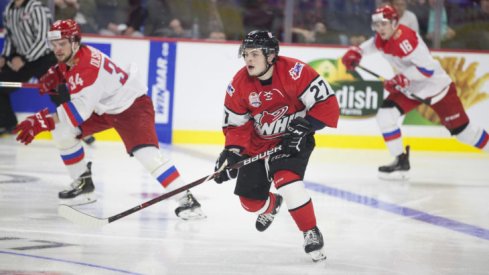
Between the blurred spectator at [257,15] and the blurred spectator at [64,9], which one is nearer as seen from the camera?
the blurred spectator at [64,9]

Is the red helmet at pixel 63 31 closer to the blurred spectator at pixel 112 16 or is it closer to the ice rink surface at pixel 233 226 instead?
the ice rink surface at pixel 233 226

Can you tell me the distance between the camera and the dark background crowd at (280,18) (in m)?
8.16

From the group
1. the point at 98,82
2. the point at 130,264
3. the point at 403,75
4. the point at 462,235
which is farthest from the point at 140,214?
the point at 403,75

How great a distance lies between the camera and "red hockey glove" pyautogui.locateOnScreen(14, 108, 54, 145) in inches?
187

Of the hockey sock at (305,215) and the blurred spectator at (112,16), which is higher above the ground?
the hockey sock at (305,215)

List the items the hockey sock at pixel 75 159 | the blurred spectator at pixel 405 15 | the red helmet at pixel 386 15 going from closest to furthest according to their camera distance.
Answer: the hockey sock at pixel 75 159, the red helmet at pixel 386 15, the blurred spectator at pixel 405 15

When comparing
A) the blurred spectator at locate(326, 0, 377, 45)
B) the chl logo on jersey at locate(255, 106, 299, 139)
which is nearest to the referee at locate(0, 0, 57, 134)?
the blurred spectator at locate(326, 0, 377, 45)

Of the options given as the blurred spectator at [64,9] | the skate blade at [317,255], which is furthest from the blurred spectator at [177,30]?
the skate blade at [317,255]

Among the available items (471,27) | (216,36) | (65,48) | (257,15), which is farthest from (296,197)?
(471,27)

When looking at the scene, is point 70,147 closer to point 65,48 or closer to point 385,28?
point 65,48

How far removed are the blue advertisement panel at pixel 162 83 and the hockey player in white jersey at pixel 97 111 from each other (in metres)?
2.81

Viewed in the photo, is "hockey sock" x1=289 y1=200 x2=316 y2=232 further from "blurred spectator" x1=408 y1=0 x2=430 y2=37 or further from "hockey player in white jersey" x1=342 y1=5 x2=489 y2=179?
"blurred spectator" x1=408 y1=0 x2=430 y2=37

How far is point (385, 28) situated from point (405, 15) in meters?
1.75

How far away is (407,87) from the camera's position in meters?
6.79
